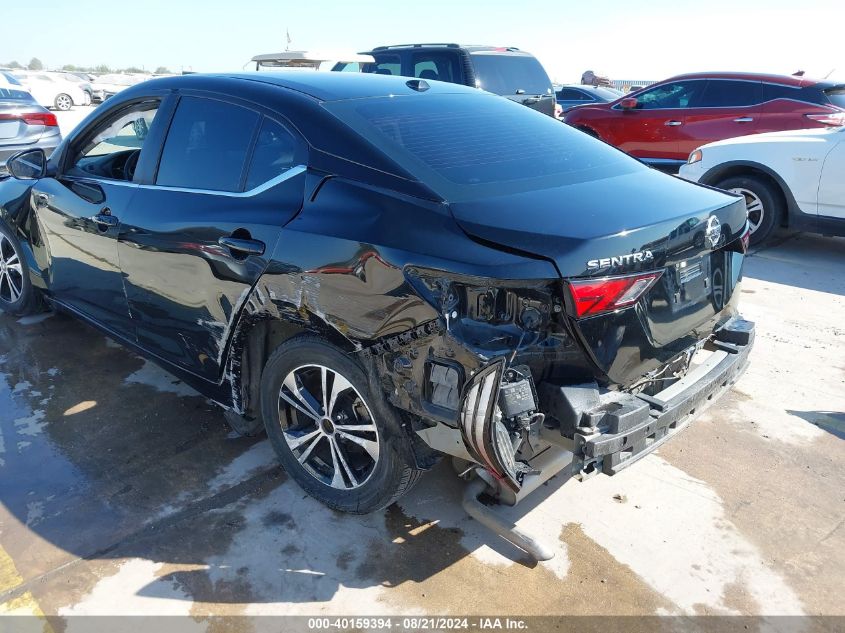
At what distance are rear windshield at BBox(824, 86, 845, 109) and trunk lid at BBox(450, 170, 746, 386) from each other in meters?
6.60

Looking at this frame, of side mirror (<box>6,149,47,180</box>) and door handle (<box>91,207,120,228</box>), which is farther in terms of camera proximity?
side mirror (<box>6,149,47,180</box>)

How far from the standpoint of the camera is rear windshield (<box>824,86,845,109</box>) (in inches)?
318

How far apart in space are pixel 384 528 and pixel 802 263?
568 cm

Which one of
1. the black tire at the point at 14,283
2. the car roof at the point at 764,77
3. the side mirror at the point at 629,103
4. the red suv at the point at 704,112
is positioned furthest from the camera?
the side mirror at the point at 629,103

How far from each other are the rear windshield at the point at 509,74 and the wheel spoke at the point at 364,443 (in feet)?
25.3

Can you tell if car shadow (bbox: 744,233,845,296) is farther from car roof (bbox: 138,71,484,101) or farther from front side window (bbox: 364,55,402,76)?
front side window (bbox: 364,55,402,76)

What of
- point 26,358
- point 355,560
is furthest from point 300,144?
point 26,358

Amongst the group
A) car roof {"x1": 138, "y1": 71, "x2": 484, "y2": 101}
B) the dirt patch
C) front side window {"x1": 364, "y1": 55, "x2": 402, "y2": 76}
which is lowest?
the dirt patch

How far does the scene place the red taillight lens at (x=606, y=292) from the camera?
2.23 meters

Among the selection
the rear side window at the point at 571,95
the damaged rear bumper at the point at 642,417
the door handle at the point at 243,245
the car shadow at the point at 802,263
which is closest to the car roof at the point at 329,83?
the door handle at the point at 243,245

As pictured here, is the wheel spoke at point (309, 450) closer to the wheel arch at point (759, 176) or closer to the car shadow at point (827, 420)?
the car shadow at point (827, 420)

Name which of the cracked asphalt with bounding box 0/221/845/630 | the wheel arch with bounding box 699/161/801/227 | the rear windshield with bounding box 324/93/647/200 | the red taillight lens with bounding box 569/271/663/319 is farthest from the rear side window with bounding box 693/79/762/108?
the red taillight lens with bounding box 569/271/663/319

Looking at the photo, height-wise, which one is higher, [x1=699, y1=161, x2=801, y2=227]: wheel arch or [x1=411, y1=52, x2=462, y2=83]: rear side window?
[x1=411, y1=52, x2=462, y2=83]: rear side window

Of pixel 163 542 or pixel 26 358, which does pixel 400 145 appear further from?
pixel 26 358
